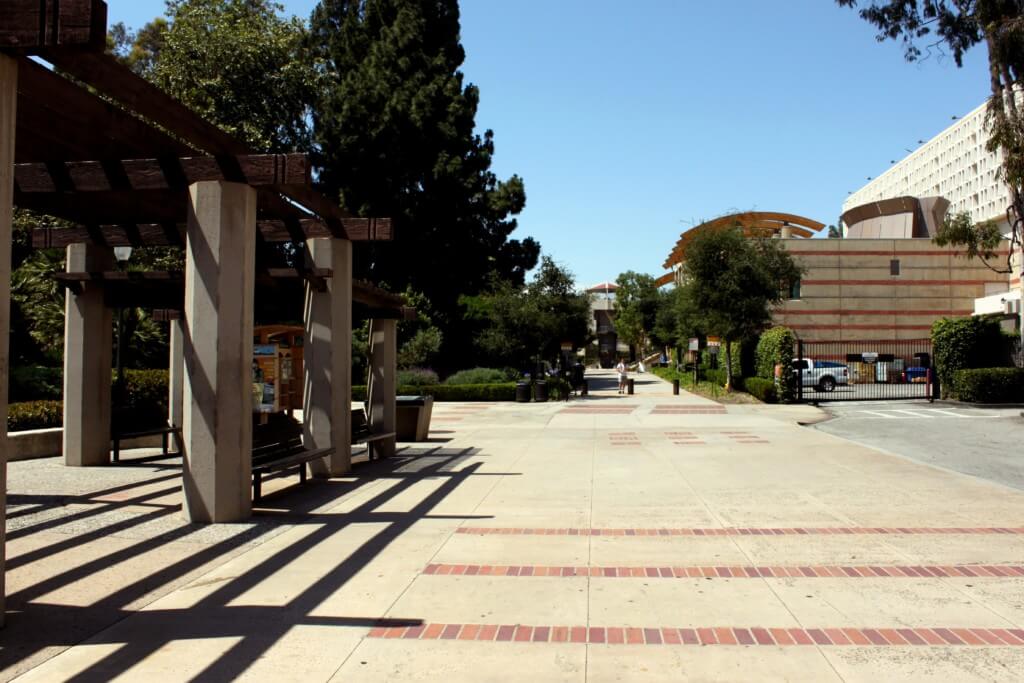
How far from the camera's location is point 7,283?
4.64 metres

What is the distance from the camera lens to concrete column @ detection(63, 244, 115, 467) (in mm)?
11297

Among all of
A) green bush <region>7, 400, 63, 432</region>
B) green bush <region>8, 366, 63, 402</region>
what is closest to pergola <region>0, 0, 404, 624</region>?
green bush <region>7, 400, 63, 432</region>

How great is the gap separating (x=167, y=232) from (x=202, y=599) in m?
7.46

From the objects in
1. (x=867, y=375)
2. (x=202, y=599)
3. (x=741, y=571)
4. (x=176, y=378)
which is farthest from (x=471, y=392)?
(x=202, y=599)

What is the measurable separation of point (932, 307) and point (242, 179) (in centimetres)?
5215

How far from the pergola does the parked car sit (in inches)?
1210

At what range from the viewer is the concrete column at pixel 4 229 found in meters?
4.60

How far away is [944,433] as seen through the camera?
18047 millimetres

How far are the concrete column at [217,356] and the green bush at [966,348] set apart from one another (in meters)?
28.9

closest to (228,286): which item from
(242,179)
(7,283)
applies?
(242,179)

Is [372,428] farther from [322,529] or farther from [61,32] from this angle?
[61,32]

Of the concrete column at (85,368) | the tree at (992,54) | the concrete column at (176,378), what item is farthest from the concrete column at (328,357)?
the tree at (992,54)

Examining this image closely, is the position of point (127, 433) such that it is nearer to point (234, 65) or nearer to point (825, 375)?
point (234, 65)

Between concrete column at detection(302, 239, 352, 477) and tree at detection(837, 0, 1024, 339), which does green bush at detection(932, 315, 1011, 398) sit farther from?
concrete column at detection(302, 239, 352, 477)
